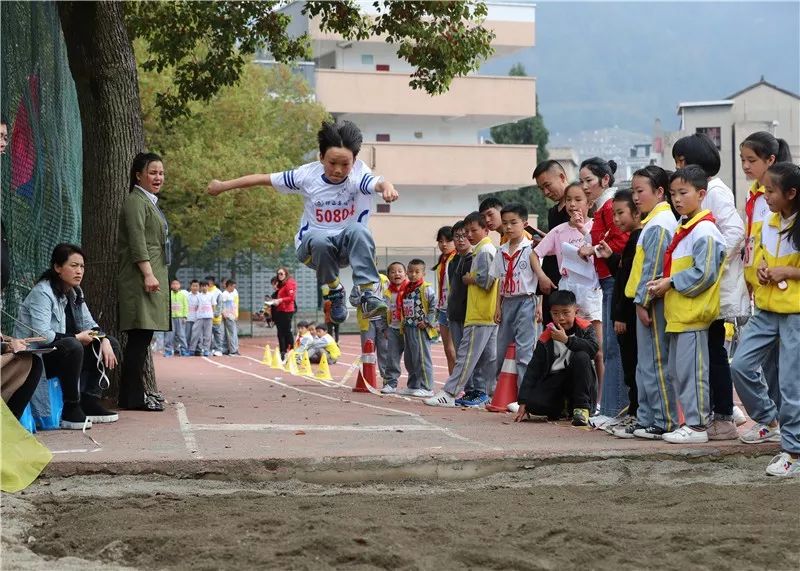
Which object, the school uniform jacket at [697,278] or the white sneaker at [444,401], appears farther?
the white sneaker at [444,401]

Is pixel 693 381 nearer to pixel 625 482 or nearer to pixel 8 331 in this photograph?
pixel 625 482

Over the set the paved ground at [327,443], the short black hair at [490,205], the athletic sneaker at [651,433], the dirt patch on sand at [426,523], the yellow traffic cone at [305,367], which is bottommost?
the yellow traffic cone at [305,367]

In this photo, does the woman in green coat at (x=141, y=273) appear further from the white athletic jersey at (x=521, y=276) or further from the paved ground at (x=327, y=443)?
the white athletic jersey at (x=521, y=276)

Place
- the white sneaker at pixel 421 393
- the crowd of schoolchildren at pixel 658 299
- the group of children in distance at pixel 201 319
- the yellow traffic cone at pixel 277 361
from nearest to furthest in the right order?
the crowd of schoolchildren at pixel 658 299, the white sneaker at pixel 421 393, the yellow traffic cone at pixel 277 361, the group of children in distance at pixel 201 319

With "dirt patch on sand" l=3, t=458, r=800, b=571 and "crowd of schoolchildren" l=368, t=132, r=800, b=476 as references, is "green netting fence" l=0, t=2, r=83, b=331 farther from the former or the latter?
"dirt patch on sand" l=3, t=458, r=800, b=571

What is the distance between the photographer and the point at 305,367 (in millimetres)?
19422

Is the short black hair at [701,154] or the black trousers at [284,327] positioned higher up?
the short black hair at [701,154]

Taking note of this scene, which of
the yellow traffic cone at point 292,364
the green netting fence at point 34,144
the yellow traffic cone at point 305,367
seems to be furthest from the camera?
the yellow traffic cone at point 292,364

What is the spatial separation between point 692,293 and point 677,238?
0.41m

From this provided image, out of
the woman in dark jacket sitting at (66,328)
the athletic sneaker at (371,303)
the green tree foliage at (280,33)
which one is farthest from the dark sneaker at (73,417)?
the green tree foliage at (280,33)

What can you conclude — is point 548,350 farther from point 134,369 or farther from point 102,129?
point 102,129

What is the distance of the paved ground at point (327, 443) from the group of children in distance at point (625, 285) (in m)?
0.35

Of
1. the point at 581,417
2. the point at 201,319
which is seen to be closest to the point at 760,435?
the point at 581,417

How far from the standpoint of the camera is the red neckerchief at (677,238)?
7426mm
